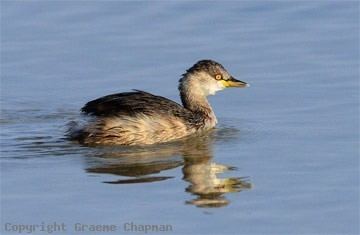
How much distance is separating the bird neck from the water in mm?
216

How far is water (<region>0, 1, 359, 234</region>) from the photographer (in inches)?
333

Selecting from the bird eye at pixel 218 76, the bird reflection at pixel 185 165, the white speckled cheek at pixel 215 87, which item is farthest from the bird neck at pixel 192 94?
the bird reflection at pixel 185 165

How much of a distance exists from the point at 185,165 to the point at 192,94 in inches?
77.4

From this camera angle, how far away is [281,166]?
31.7 ft

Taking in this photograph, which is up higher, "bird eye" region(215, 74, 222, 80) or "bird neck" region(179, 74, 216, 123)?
"bird eye" region(215, 74, 222, 80)

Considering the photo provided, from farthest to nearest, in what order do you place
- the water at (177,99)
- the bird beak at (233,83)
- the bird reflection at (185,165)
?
the bird beak at (233,83), the bird reflection at (185,165), the water at (177,99)

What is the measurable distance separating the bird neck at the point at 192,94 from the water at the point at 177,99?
8.5 inches

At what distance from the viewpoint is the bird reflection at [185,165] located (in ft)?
30.0

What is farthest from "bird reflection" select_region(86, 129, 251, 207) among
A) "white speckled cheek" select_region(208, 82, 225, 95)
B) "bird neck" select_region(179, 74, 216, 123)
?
"white speckled cheek" select_region(208, 82, 225, 95)

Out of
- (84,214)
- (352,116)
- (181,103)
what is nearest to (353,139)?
(352,116)

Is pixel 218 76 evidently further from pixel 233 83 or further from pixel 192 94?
pixel 192 94

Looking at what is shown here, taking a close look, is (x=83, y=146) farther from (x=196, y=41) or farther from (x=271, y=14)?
(x=271, y=14)

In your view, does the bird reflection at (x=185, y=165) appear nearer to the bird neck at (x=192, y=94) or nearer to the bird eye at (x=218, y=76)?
the bird neck at (x=192, y=94)

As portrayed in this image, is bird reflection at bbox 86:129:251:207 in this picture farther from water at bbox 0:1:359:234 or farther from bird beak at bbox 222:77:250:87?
bird beak at bbox 222:77:250:87
